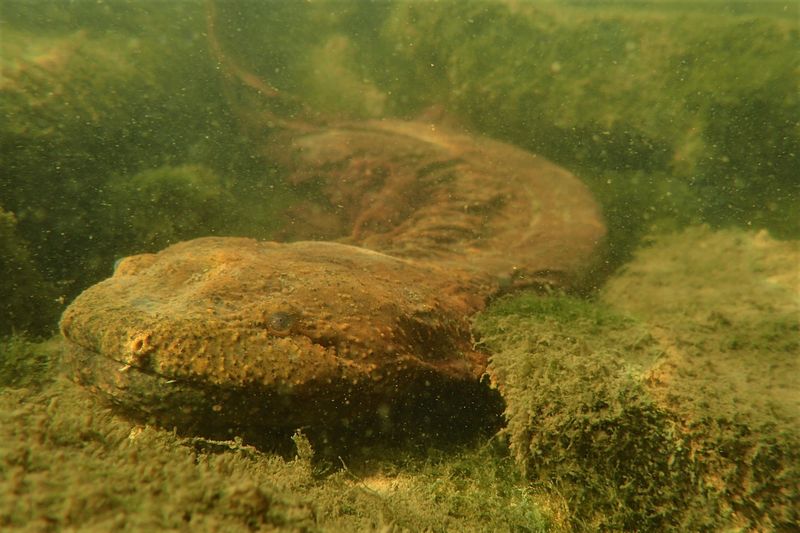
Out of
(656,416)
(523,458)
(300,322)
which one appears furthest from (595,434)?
(300,322)

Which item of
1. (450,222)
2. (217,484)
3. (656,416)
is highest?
(450,222)

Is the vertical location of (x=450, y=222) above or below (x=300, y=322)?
above

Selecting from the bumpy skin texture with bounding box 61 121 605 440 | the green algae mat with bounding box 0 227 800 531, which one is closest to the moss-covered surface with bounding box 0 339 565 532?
the green algae mat with bounding box 0 227 800 531

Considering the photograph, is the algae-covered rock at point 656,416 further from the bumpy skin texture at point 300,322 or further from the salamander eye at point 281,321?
the salamander eye at point 281,321

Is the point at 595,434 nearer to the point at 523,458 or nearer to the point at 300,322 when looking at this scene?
the point at 523,458

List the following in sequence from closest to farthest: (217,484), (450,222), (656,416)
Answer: (217,484) → (656,416) → (450,222)

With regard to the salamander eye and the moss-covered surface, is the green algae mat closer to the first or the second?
the moss-covered surface
